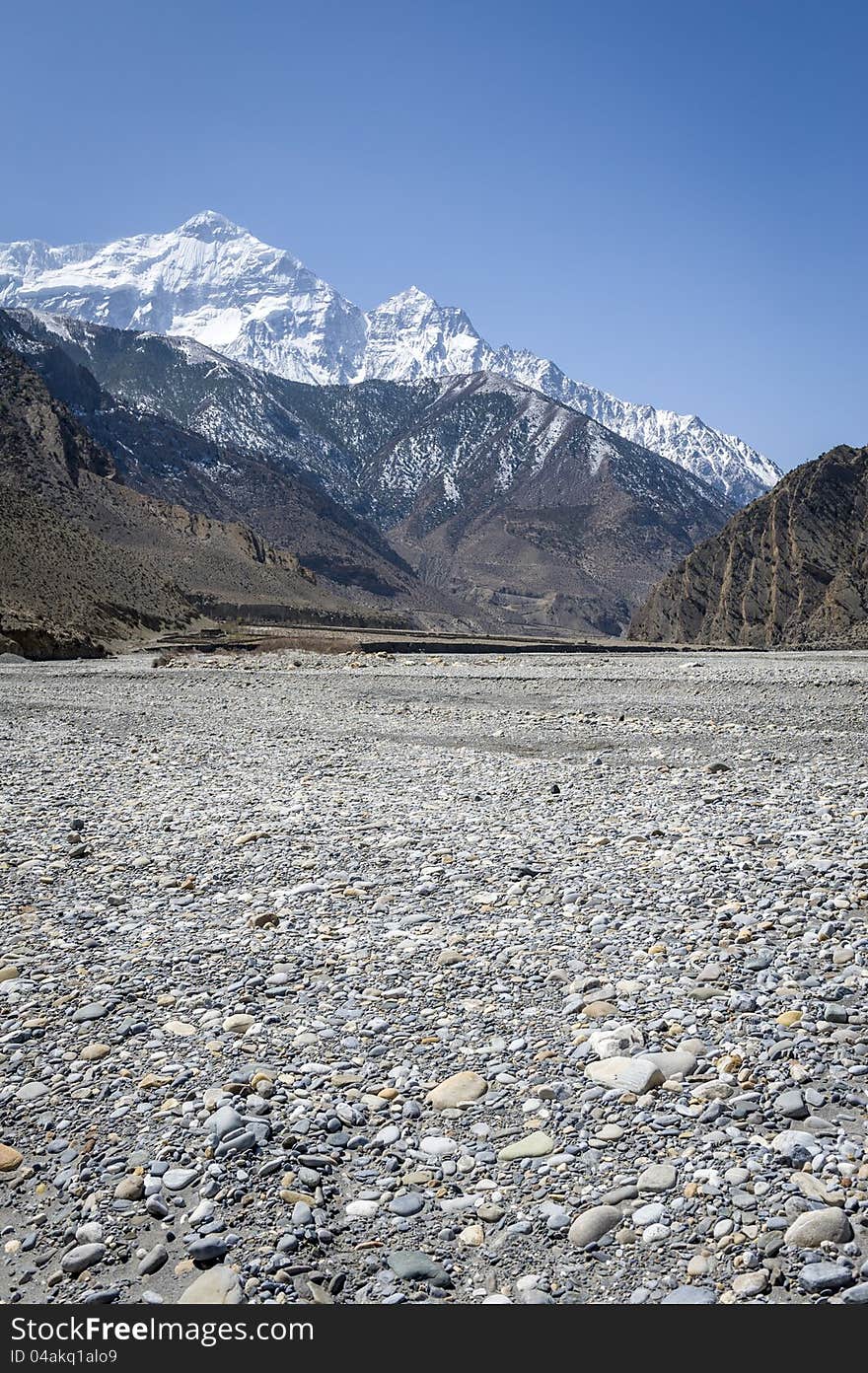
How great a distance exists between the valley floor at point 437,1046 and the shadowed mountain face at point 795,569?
76.1m

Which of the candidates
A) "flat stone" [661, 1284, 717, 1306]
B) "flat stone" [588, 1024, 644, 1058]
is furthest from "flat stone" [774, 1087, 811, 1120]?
"flat stone" [661, 1284, 717, 1306]

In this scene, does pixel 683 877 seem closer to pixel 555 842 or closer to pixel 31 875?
pixel 555 842

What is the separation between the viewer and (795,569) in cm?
9612

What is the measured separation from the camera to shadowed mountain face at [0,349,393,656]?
69.1 m

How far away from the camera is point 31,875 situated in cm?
1098

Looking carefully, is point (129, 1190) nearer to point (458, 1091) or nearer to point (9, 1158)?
point (9, 1158)

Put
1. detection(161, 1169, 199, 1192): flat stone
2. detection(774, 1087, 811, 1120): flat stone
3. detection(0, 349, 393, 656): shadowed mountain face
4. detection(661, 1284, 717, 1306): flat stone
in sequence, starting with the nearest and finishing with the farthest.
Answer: detection(661, 1284, 717, 1306): flat stone, detection(161, 1169, 199, 1192): flat stone, detection(774, 1087, 811, 1120): flat stone, detection(0, 349, 393, 656): shadowed mountain face

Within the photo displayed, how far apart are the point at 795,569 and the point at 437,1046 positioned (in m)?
96.3

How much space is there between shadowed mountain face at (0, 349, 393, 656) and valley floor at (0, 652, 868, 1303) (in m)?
46.2

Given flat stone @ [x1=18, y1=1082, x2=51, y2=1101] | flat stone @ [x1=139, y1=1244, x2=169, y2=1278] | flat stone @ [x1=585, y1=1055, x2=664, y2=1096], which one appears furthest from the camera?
flat stone @ [x1=18, y1=1082, x2=51, y2=1101]

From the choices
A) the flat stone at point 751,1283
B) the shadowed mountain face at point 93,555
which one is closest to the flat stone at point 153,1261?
the flat stone at point 751,1283

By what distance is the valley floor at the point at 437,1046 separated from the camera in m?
4.78

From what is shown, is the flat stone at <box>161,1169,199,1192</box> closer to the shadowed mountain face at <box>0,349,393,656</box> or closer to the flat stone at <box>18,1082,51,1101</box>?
the flat stone at <box>18,1082,51,1101</box>

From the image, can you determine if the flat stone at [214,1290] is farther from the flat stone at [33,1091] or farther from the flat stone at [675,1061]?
the flat stone at [675,1061]
